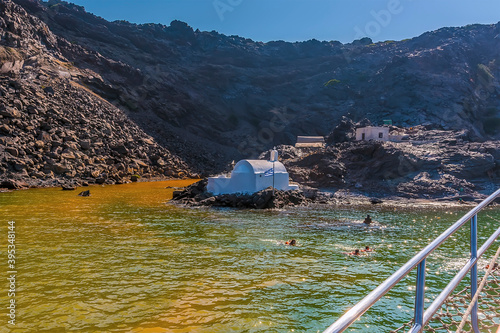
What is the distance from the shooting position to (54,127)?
152ft

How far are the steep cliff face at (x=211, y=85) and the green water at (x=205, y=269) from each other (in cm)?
2652

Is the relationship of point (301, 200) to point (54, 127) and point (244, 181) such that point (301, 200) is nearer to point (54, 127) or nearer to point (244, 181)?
point (244, 181)

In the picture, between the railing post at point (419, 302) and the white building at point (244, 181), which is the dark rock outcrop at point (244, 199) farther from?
the railing post at point (419, 302)

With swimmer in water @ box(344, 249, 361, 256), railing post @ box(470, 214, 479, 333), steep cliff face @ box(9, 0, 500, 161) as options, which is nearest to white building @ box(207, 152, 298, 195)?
swimmer in water @ box(344, 249, 361, 256)

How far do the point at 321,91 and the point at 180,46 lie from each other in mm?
48489

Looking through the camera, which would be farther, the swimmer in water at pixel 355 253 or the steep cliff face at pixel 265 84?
the steep cliff face at pixel 265 84

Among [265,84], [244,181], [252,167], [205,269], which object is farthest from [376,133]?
[265,84]

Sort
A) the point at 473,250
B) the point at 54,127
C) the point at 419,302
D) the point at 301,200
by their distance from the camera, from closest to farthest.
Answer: the point at 419,302 < the point at 473,250 < the point at 301,200 < the point at 54,127

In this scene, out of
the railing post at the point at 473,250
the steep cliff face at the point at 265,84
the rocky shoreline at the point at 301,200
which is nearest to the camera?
the railing post at the point at 473,250

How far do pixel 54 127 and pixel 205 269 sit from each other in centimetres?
4119

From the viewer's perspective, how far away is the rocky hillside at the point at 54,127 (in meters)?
40.9

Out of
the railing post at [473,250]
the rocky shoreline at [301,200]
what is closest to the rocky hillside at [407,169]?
the rocky shoreline at [301,200]

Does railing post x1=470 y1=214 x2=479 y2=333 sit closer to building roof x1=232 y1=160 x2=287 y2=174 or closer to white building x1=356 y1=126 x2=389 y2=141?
building roof x1=232 y1=160 x2=287 y2=174

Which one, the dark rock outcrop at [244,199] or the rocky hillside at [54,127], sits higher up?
the rocky hillside at [54,127]
